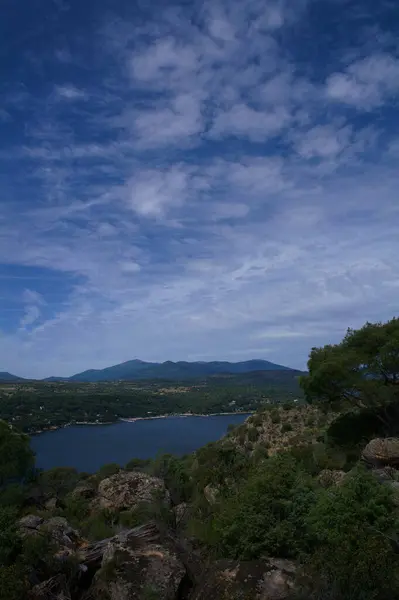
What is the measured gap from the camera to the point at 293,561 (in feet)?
29.2

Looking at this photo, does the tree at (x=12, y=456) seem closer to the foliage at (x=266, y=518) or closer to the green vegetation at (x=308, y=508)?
the green vegetation at (x=308, y=508)

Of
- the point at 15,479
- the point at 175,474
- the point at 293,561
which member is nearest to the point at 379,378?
the point at 175,474

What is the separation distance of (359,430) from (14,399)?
13472 cm

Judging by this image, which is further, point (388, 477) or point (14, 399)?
point (14, 399)

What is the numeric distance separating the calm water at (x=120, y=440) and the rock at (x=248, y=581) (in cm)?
6659

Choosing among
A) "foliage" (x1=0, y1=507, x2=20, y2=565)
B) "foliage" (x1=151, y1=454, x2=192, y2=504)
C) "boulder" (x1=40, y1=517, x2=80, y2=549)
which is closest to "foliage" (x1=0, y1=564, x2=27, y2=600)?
"foliage" (x1=0, y1=507, x2=20, y2=565)

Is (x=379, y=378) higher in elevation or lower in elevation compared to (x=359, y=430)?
higher

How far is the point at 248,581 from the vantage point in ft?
25.8

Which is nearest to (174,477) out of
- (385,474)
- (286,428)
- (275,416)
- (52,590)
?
(385,474)

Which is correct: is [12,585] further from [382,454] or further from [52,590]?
[382,454]

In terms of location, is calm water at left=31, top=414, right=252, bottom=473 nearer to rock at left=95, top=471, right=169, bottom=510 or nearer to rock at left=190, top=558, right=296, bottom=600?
rock at left=95, top=471, right=169, bottom=510

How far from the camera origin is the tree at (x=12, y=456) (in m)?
31.0

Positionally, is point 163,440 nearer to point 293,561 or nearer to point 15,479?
point 15,479

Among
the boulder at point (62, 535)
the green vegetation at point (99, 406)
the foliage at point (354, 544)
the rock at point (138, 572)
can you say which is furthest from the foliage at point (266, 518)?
the green vegetation at point (99, 406)
